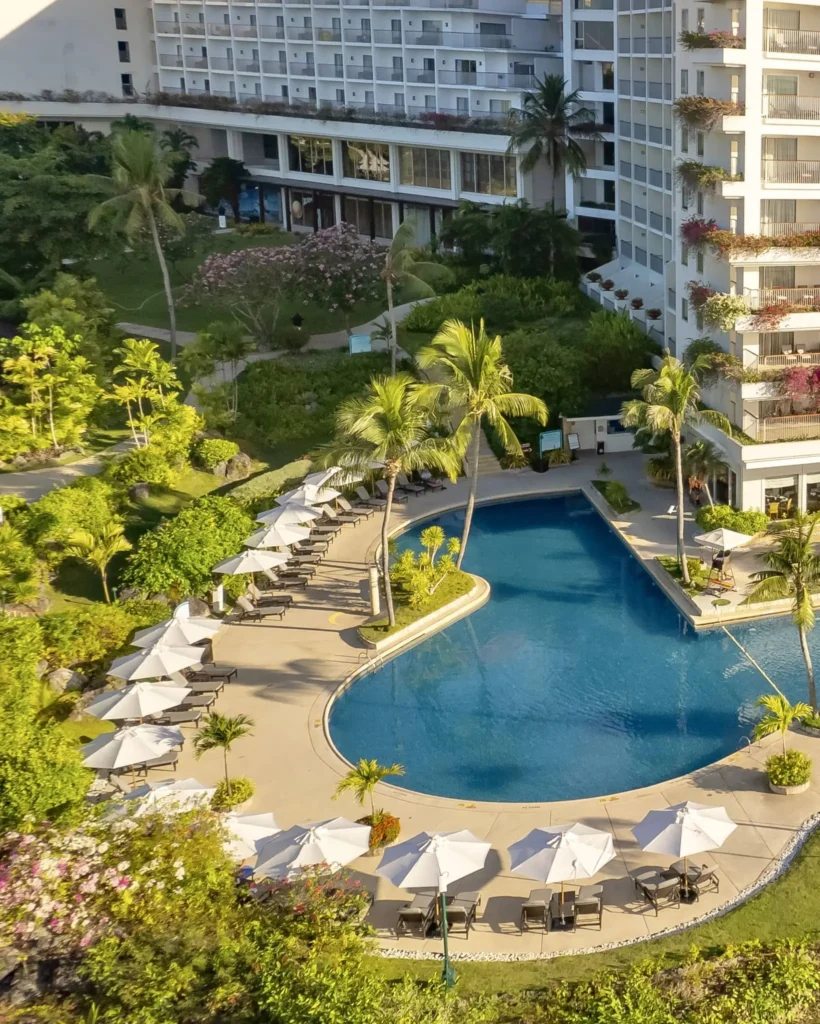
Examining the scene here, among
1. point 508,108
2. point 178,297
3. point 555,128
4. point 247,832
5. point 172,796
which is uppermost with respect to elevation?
point 508,108

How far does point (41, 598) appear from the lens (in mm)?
36281

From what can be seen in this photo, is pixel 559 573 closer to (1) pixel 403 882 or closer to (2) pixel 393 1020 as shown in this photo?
(1) pixel 403 882

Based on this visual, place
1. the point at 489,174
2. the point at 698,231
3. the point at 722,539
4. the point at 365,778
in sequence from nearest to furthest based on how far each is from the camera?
the point at 365,778 → the point at 722,539 → the point at 698,231 → the point at 489,174

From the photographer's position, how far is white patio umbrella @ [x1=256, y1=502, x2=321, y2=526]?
38.2 meters

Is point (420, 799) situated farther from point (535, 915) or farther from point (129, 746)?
point (129, 746)

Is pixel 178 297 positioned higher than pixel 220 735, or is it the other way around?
pixel 178 297

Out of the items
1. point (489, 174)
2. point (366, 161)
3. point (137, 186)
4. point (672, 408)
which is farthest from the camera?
point (366, 161)

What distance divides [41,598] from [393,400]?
12554 millimetres

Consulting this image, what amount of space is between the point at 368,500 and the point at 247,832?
72.2 ft

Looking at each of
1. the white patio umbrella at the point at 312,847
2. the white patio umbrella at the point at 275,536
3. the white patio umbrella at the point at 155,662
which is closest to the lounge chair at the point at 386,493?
the white patio umbrella at the point at 275,536

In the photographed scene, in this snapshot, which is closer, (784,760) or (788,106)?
(784,760)

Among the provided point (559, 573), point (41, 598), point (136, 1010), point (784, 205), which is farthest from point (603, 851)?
point (784, 205)

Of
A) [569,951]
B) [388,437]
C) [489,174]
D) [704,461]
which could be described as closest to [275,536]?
[388,437]

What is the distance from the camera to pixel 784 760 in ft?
86.0
